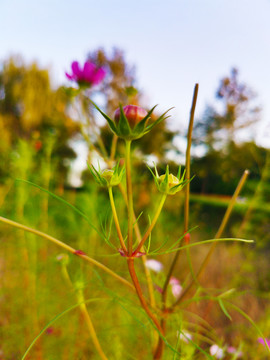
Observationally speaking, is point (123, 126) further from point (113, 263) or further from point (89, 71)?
point (113, 263)

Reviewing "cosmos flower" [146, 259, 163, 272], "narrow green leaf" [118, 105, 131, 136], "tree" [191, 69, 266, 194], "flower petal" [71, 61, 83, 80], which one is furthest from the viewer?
"tree" [191, 69, 266, 194]

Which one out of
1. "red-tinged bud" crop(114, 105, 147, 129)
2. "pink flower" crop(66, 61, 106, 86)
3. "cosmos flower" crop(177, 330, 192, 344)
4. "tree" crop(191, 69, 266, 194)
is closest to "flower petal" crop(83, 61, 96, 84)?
"pink flower" crop(66, 61, 106, 86)

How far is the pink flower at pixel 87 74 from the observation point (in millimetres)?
377

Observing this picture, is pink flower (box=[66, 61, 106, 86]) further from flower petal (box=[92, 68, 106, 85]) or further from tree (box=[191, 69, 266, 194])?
tree (box=[191, 69, 266, 194])

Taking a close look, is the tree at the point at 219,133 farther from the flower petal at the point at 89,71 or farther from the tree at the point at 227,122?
the flower petal at the point at 89,71

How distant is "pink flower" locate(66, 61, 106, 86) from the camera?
377 millimetres

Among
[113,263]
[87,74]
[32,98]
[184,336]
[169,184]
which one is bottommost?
[113,263]

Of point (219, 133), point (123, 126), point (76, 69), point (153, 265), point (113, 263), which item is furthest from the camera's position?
point (219, 133)

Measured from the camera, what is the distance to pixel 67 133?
22.4 feet

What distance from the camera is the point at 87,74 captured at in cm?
40

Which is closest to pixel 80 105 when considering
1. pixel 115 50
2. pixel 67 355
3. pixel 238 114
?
pixel 67 355

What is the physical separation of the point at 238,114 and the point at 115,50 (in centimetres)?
309

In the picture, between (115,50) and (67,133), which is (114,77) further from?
(67,133)

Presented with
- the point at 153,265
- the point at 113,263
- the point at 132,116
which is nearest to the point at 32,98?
the point at 113,263
